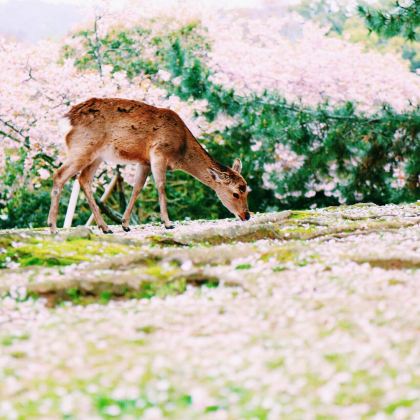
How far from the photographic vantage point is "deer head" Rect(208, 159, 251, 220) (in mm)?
12336

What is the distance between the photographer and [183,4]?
23.5 meters

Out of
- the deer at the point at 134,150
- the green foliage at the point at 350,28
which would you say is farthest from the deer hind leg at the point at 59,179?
the green foliage at the point at 350,28

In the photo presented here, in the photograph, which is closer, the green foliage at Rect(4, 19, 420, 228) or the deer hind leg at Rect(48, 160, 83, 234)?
the deer hind leg at Rect(48, 160, 83, 234)

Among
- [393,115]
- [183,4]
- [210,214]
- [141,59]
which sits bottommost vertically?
[210,214]

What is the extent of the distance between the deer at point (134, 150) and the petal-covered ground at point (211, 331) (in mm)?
2897

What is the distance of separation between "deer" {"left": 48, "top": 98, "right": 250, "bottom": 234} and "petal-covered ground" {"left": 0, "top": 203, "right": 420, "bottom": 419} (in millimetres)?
2897

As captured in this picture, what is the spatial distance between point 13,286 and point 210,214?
1438 cm

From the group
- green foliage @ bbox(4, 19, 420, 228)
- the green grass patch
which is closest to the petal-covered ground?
the green grass patch

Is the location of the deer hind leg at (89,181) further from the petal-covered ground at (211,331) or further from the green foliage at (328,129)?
the green foliage at (328,129)

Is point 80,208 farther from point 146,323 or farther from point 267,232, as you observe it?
point 146,323

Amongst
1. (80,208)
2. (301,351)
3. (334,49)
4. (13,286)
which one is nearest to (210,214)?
(80,208)

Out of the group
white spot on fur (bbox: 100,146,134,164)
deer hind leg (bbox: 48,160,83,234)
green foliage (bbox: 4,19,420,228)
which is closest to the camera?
deer hind leg (bbox: 48,160,83,234)

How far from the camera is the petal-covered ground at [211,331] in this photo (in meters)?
3.96

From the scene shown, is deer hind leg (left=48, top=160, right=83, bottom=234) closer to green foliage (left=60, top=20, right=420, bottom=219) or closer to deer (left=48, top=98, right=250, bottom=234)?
deer (left=48, top=98, right=250, bottom=234)
